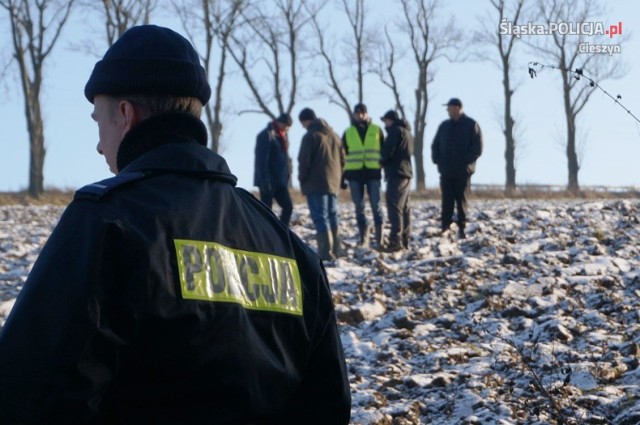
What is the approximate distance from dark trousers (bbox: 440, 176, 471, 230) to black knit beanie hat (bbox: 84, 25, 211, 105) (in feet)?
39.4

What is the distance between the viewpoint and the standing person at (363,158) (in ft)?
45.5

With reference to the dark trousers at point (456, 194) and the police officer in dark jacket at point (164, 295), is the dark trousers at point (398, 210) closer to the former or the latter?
the dark trousers at point (456, 194)

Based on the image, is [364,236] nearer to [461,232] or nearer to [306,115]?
[461,232]

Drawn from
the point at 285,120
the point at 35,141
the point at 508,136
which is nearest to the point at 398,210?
the point at 285,120

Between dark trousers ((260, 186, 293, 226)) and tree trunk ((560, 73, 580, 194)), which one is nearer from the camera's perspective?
dark trousers ((260, 186, 293, 226))

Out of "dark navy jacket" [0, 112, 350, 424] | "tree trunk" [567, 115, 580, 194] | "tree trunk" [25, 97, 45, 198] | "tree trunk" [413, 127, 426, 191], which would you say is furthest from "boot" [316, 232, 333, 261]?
"tree trunk" [567, 115, 580, 194]

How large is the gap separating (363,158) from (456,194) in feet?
4.80

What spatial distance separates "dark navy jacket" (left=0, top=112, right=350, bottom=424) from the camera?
1.90 metres

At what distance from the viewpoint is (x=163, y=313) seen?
1998 mm

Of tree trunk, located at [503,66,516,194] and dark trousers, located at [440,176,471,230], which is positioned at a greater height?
tree trunk, located at [503,66,516,194]

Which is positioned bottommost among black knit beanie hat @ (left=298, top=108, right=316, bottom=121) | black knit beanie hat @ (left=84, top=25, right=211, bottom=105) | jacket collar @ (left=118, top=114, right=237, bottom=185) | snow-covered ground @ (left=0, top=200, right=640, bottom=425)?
snow-covered ground @ (left=0, top=200, right=640, bottom=425)

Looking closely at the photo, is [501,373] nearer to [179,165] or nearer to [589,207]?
[179,165]

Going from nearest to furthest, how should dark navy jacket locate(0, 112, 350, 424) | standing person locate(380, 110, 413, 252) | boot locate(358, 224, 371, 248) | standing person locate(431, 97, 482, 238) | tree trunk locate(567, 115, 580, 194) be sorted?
dark navy jacket locate(0, 112, 350, 424) < standing person locate(380, 110, 413, 252) < standing person locate(431, 97, 482, 238) < boot locate(358, 224, 371, 248) < tree trunk locate(567, 115, 580, 194)

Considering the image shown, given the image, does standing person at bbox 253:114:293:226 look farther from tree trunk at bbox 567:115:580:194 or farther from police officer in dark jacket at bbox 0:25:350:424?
tree trunk at bbox 567:115:580:194
